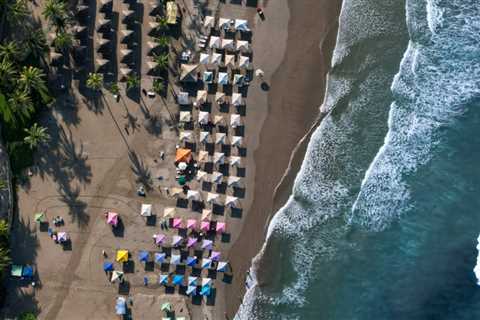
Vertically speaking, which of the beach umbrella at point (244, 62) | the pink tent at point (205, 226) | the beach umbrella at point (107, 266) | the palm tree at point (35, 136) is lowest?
the beach umbrella at point (107, 266)

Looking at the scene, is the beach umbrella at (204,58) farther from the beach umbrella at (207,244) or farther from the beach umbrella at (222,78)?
the beach umbrella at (207,244)

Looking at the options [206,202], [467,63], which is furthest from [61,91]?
[467,63]

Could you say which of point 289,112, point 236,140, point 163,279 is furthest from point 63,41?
point 163,279

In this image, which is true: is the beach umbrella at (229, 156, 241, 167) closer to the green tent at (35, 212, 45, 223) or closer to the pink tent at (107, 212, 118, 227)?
the pink tent at (107, 212, 118, 227)

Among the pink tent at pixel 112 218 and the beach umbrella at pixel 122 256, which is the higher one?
the pink tent at pixel 112 218

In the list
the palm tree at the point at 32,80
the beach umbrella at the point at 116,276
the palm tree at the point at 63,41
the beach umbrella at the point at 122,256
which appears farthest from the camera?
the beach umbrella at the point at 116,276

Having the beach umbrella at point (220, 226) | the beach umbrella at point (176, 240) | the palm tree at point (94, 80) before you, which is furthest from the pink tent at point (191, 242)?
the palm tree at point (94, 80)

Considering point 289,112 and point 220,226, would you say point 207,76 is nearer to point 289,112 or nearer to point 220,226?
point 289,112
